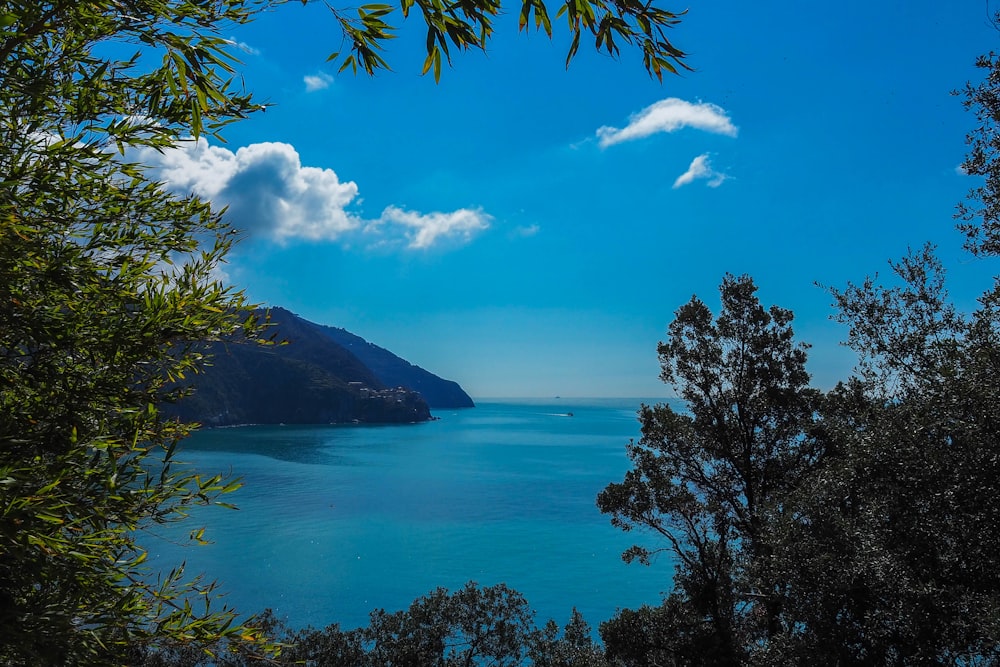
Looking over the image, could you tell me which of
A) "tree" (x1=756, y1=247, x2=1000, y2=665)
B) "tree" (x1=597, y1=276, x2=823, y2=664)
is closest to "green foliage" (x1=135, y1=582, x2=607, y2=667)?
"tree" (x1=597, y1=276, x2=823, y2=664)

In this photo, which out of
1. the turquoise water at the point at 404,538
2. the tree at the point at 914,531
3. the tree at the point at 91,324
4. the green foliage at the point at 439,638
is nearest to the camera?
the tree at the point at 91,324

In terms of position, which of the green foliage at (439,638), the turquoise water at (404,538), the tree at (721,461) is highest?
the tree at (721,461)

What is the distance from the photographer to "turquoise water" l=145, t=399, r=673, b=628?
5203 cm

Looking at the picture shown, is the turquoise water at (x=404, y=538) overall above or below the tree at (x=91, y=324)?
below

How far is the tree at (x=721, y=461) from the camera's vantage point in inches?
684

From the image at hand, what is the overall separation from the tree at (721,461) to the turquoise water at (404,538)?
1764cm

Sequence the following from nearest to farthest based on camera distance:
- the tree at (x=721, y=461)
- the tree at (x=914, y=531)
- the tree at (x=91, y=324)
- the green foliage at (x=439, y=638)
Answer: the tree at (x=91, y=324), the tree at (x=914, y=531), the tree at (x=721, y=461), the green foliage at (x=439, y=638)

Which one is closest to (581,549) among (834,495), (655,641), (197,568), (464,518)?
(464,518)

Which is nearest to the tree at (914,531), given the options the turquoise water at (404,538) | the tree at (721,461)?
the tree at (721,461)

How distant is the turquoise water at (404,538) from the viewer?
5203cm

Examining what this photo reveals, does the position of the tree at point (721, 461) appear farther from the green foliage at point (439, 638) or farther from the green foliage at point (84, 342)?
the green foliage at point (84, 342)

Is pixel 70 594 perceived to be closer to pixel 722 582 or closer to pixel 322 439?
pixel 722 582

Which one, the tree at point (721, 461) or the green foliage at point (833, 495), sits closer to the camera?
the green foliage at point (833, 495)

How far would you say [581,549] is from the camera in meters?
67.2
